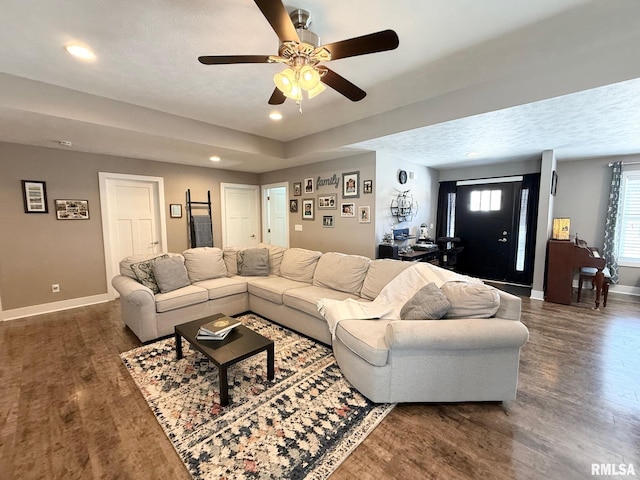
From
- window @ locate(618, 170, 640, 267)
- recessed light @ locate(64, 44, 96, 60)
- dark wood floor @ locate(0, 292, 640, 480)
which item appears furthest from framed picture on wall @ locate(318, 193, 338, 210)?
window @ locate(618, 170, 640, 267)

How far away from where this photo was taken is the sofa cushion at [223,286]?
347cm

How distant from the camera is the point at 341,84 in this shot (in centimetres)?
199

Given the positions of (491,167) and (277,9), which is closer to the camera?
(277,9)

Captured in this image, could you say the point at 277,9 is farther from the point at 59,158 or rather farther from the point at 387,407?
the point at 59,158

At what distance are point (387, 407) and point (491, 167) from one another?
5433 mm

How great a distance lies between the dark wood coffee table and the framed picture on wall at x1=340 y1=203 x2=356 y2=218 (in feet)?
9.23

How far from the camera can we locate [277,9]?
1338mm

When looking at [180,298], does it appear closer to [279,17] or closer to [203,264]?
[203,264]

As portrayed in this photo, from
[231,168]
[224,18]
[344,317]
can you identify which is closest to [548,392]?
[344,317]

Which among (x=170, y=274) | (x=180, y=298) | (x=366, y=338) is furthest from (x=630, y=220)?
(x=170, y=274)

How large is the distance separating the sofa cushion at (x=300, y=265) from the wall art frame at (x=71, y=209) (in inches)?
127

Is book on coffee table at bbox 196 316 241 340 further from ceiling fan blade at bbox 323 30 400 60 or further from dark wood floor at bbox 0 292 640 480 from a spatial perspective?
ceiling fan blade at bbox 323 30 400 60

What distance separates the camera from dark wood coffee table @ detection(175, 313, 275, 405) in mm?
1952

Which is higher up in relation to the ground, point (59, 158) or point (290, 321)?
point (59, 158)
